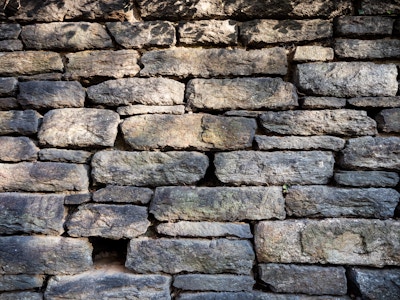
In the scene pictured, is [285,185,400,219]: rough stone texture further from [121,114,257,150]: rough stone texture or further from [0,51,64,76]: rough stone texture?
[0,51,64,76]: rough stone texture

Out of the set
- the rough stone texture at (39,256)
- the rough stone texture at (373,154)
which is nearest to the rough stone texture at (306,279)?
the rough stone texture at (373,154)

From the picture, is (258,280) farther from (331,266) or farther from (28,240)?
(28,240)

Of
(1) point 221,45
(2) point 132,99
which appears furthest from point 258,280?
(1) point 221,45

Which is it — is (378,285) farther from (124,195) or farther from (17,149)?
(17,149)

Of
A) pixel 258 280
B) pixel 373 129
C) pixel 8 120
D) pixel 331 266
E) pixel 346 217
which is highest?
pixel 373 129

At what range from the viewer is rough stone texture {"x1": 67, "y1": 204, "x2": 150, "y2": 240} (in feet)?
5.87

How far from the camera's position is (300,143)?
1.80 metres

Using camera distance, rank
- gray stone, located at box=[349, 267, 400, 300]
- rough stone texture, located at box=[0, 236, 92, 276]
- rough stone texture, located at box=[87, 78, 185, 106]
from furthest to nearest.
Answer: rough stone texture, located at box=[87, 78, 185, 106], rough stone texture, located at box=[0, 236, 92, 276], gray stone, located at box=[349, 267, 400, 300]

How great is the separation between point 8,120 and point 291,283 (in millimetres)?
2135

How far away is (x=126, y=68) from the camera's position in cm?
192

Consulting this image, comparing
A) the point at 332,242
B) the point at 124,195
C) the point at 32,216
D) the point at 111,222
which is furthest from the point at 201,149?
the point at 32,216

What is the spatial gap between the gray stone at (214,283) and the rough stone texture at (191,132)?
81cm

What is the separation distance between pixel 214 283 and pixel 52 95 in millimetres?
1640

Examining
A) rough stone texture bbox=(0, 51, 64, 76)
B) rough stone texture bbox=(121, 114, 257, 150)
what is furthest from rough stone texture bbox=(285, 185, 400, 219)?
rough stone texture bbox=(0, 51, 64, 76)
